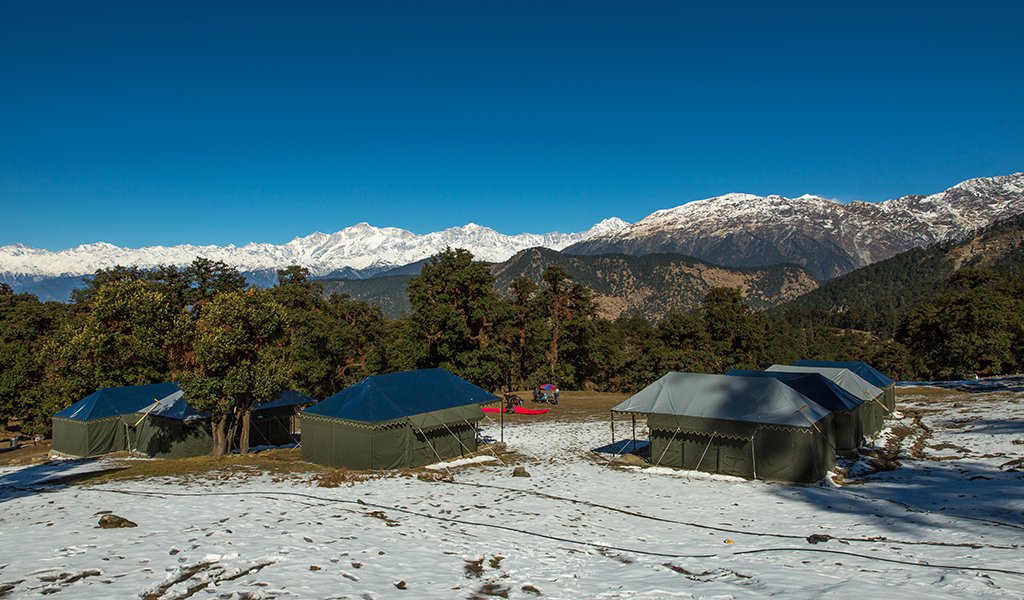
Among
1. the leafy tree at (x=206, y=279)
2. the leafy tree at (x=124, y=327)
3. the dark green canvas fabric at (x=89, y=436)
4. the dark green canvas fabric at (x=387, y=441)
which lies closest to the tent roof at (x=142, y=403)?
the dark green canvas fabric at (x=89, y=436)

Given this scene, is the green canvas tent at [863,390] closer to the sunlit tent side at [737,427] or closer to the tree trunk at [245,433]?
the sunlit tent side at [737,427]

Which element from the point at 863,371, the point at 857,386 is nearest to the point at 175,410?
the point at 857,386

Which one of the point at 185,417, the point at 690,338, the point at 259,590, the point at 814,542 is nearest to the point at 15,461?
the point at 185,417

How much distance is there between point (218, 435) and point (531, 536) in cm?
1853

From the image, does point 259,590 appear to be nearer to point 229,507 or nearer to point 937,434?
point 229,507

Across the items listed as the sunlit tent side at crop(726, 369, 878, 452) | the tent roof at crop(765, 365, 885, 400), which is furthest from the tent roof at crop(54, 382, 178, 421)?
the tent roof at crop(765, 365, 885, 400)

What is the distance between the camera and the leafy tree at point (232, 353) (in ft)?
72.3

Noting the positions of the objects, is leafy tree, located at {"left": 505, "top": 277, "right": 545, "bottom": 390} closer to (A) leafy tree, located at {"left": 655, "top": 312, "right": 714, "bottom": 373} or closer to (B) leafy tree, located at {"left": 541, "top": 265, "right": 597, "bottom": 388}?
(B) leafy tree, located at {"left": 541, "top": 265, "right": 597, "bottom": 388}

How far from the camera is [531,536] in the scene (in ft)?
41.1

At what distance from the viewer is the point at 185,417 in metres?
25.7

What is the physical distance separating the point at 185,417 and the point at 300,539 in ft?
58.6

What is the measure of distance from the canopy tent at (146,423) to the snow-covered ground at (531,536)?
20.6 feet

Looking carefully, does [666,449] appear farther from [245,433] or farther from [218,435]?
[218,435]

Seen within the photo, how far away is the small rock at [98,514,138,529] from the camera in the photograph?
483 inches
